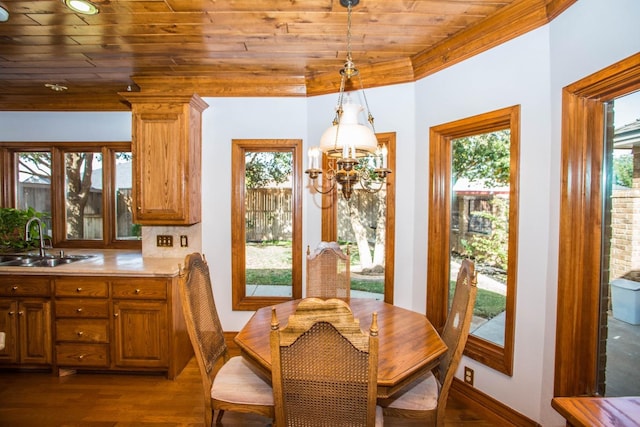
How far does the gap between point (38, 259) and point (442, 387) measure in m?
3.75

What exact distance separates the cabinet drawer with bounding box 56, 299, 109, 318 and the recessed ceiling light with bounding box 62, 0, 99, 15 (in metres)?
2.13

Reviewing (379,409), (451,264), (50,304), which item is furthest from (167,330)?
(451,264)

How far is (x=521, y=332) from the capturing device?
2102 millimetres

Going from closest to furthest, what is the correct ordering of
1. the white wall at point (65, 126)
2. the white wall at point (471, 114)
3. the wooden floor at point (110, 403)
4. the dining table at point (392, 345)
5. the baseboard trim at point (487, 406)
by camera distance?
1. the dining table at point (392, 345)
2. the white wall at point (471, 114)
3. the baseboard trim at point (487, 406)
4. the wooden floor at point (110, 403)
5. the white wall at point (65, 126)

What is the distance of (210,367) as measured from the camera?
186 cm

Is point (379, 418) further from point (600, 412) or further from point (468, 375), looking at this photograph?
point (468, 375)

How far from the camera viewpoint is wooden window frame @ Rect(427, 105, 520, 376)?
2.14 metres

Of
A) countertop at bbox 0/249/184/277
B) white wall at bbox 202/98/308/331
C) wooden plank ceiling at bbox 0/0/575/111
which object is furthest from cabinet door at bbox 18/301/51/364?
wooden plank ceiling at bbox 0/0/575/111

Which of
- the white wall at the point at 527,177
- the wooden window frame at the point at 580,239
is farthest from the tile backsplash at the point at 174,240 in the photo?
the wooden window frame at the point at 580,239

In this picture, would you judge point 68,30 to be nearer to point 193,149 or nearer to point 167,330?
point 193,149

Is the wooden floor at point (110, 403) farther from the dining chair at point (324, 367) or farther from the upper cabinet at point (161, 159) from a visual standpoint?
the upper cabinet at point (161, 159)

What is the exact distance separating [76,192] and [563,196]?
15.4 feet

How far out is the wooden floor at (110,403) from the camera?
7.34ft

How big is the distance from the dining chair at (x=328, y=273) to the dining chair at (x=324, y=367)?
4.58 ft
